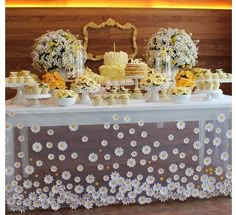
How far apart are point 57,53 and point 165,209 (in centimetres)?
129

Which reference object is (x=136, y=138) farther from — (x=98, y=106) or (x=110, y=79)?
(x=110, y=79)

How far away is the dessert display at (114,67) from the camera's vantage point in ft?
9.89

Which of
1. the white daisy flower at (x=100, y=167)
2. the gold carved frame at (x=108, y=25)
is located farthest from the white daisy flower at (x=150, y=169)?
the gold carved frame at (x=108, y=25)

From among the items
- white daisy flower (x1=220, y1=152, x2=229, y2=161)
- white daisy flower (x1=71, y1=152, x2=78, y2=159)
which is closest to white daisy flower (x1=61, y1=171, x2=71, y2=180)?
white daisy flower (x1=71, y1=152, x2=78, y2=159)

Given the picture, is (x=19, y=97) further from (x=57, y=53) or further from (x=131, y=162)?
(x=131, y=162)

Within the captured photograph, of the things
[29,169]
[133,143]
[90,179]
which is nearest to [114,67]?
[133,143]

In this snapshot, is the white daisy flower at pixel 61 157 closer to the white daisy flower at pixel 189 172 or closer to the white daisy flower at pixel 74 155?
the white daisy flower at pixel 74 155

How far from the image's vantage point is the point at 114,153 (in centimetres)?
269

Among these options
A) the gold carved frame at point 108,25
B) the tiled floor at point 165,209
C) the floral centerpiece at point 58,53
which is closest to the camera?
the tiled floor at point 165,209

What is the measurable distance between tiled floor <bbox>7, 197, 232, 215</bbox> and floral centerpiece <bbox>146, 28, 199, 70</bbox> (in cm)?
103

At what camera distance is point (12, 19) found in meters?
5.09

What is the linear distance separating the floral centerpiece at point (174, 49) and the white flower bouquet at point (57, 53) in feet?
1.88

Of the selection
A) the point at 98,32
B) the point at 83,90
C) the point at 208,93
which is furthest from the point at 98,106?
the point at 98,32

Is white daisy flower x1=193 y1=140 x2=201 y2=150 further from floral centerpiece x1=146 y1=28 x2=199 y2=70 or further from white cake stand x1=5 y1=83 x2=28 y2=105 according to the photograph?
white cake stand x1=5 y1=83 x2=28 y2=105
